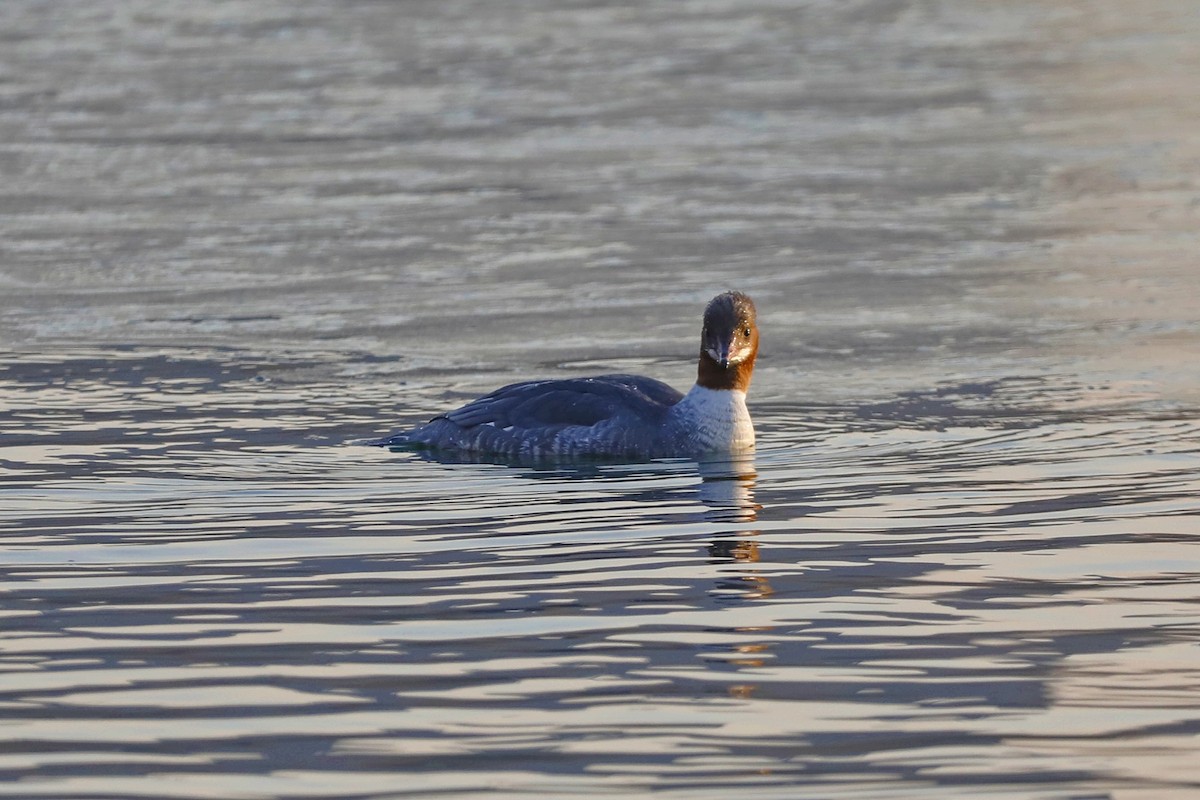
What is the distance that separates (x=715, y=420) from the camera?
13.2m

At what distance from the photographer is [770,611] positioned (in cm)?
900

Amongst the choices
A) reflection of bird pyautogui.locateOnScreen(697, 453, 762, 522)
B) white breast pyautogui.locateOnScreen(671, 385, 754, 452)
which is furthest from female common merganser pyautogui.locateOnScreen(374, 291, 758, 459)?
reflection of bird pyautogui.locateOnScreen(697, 453, 762, 522)

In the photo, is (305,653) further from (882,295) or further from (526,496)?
(882,295)

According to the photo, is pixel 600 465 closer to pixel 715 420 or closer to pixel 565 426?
pixel 565 426

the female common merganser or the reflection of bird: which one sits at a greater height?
the female common merganser

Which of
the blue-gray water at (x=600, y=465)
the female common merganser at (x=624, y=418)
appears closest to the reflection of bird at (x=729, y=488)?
the blue-gray water at (x=600, y=465)

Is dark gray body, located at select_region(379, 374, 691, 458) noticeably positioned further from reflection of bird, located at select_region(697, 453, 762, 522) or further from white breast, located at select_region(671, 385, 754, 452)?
reflection of bird, located at select_region(697, 453, 762, 522)

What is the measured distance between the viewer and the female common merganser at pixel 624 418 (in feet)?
43.2

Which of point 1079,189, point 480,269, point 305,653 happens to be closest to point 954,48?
point 1079,189

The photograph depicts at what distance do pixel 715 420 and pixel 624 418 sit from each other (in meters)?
0.53

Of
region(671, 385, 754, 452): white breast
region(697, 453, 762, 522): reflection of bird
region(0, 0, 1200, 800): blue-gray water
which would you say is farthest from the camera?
region(671, 385, 754, 452): white breast

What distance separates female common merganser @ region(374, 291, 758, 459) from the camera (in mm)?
13180

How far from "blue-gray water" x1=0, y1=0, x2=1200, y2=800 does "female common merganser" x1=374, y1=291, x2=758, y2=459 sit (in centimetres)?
22

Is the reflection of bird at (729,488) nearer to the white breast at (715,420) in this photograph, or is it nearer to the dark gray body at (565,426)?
the white breast at (715,420)
